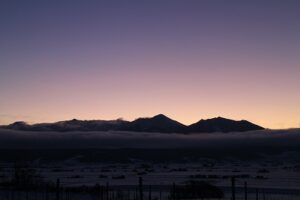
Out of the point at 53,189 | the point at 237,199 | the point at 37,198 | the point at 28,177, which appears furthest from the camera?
the point at 28,177

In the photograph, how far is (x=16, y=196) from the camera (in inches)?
1620

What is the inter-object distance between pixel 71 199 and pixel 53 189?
28.2 feet

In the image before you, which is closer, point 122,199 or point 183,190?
point 122,199

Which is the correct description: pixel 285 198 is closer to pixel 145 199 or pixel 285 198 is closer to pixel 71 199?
pixel 145 199

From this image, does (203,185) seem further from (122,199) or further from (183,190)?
(122,199)

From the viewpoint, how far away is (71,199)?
40.9 m

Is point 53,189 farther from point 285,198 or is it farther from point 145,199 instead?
point 285,198

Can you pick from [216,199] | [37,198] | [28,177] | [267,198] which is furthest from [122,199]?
[28,177]

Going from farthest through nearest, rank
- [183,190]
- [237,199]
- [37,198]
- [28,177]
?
[28,177] → [183,190] → [237,199] → [37,198]

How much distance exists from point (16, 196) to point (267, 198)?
23.6 m

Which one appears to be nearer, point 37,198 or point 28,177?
point 37,198

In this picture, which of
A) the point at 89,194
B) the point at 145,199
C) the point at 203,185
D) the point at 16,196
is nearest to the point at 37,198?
the point at 16,196

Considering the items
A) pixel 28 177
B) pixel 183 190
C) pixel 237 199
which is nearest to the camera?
pixel 237 199

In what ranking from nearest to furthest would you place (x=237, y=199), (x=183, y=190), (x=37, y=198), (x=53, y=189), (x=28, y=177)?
(x=37, y=198) → (x=237, y=199) → (x=53, y=189) → (x=183, y=190) → (x=28, y=177)
